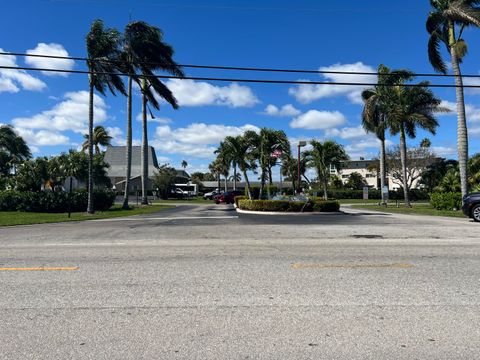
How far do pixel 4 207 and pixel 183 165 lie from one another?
121044mm

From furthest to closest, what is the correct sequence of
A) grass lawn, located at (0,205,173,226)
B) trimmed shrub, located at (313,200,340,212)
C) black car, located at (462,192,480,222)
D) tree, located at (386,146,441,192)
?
tree, located at (386,146,441,192) < trimmed shrub, located at (313,200,340,212) < grass lawn, located at (0,205,173,226) < black car, located at (462,192,480,222)

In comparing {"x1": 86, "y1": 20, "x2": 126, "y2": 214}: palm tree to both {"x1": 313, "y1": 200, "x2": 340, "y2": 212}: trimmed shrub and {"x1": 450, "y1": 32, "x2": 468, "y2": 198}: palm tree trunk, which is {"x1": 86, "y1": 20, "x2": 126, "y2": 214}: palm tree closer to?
{"x1": 313, "y1": 200, "x2": 340, "y2": 212}: trimmed shrub

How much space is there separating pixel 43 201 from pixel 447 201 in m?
27.7

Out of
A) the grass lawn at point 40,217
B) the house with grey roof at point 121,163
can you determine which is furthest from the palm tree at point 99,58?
the house with grey roof at point 121,163

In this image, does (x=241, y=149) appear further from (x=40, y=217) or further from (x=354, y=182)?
(x=354, y=182)

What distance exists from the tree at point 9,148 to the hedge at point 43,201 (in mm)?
22175

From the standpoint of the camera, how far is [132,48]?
109 feet

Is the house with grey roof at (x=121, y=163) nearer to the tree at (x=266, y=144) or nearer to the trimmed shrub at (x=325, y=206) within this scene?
the tree at (x=266, y=144)

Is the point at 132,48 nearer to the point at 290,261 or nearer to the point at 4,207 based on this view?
the point at 4,207

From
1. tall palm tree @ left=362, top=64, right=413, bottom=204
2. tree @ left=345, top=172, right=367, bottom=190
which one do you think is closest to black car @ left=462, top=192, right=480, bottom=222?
tall palm tree @ left=362, top=64, right=413, bottom=204

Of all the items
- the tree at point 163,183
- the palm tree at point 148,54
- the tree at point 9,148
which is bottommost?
the tree at point 163,183

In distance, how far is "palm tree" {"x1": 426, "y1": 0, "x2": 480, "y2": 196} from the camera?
880 inches

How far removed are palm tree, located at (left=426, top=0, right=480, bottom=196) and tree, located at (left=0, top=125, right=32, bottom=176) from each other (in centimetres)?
4666

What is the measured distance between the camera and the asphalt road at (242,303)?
3.99m
